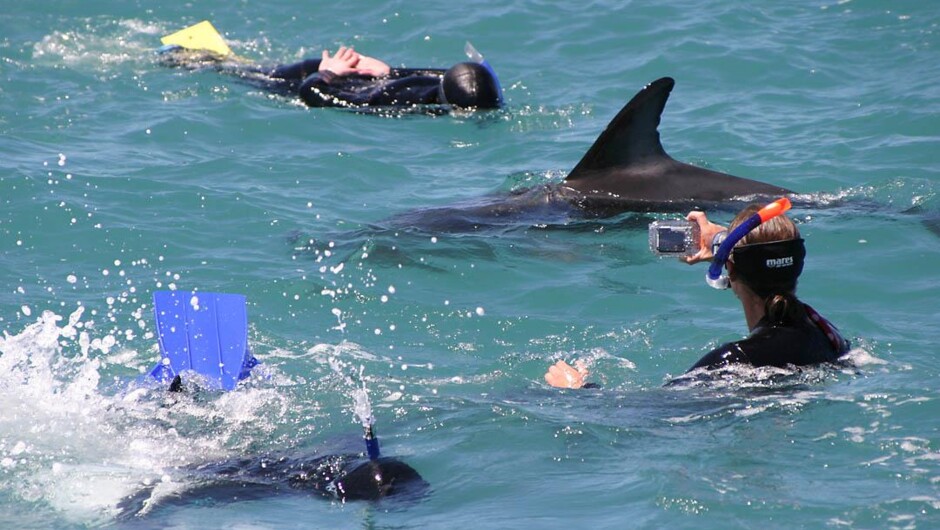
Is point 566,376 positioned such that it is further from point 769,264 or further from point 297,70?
point 297,70

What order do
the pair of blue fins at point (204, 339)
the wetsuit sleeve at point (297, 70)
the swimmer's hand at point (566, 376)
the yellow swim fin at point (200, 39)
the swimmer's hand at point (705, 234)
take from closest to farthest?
the swimmer's hand at point (705, 234) < the swimmer's hand at point (566, 376) < the pair of blue fins at point (204, 339) < the wetsuit sleeve at point (297, 70) < the yellow swim fin at point (200, 39)

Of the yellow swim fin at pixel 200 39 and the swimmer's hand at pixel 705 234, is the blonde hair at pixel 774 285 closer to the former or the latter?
the swimmer's hand at pixel 705 234

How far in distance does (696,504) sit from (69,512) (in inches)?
92.9

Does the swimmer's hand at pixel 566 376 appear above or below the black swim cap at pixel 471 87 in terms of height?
below

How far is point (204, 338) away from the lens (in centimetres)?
617

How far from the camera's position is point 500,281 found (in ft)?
25.8

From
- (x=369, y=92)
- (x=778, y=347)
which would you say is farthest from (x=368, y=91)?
(x=778, y=347)

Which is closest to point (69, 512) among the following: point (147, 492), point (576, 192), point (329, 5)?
point (147, 492)

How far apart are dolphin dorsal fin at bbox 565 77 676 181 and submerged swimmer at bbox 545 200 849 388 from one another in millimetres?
2860

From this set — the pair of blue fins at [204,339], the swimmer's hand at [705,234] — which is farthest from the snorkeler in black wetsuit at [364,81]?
the swimmer's hand at [705,234]

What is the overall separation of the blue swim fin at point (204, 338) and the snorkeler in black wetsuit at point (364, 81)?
5648 mm

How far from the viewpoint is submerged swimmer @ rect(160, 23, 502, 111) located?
11.6m

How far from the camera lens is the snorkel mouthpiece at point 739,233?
4.96m

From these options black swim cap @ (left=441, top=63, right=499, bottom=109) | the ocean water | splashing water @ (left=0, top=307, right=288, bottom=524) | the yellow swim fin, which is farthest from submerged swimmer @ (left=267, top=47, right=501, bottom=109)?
splashing water @ (left=0, top=307, right=288, bottom=524)
